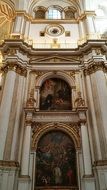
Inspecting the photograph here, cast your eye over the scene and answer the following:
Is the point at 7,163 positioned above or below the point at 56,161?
below

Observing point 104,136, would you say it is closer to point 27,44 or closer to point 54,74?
point 54,74

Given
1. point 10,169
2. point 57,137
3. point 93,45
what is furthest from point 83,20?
point 10,169

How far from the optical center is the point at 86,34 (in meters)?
18.9

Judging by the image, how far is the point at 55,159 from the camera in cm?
1337

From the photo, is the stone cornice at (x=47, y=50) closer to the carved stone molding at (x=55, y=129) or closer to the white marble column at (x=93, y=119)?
the white marble column at (x=93, y=119)

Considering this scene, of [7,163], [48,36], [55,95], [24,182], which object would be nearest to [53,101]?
[55,95]

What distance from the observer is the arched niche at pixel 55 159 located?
12.6m

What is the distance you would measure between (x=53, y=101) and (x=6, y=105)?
10.7 ft

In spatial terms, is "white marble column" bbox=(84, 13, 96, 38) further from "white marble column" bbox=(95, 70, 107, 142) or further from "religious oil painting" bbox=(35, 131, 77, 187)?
"religious oil painting" bbox=(35, 131, 77, 187)

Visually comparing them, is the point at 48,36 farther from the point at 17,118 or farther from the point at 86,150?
the point at 86,150

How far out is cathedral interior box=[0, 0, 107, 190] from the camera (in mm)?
12609

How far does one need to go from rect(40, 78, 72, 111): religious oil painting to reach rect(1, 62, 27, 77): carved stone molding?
1757mm

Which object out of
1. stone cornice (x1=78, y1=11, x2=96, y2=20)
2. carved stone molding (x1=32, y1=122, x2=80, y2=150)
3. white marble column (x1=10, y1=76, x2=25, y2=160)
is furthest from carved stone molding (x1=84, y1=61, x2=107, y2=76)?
stone cornice (x1=78, y1=11, x2=96, y2=20)

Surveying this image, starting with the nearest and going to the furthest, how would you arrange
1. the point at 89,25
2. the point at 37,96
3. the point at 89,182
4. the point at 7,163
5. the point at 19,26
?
the point at 89,182, the point at 7,163, the point at 37,96, the point at 19,26, the point at 89,25
